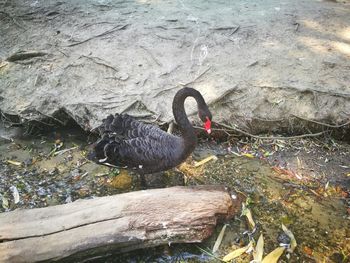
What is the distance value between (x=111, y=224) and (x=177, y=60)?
2.63 meters

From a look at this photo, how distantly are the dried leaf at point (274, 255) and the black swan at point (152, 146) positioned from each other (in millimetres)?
1131

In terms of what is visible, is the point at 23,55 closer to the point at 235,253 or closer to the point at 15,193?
the point at 15,193

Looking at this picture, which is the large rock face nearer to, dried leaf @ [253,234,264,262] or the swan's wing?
the swan's wing

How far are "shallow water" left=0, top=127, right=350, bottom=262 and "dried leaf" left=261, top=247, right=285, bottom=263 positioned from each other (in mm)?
50

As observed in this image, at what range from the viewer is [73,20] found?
5.75 m

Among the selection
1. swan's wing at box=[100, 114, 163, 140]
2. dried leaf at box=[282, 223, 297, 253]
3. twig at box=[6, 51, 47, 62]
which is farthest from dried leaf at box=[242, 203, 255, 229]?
twig at box=[6, 51, 47, 62]

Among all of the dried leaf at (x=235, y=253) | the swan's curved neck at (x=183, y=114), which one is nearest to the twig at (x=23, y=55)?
the swan's curved neck at (x=183, y=114)

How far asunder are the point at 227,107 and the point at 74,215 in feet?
7.56

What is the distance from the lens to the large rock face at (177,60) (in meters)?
4.55

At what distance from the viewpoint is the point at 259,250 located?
3309 millimetres

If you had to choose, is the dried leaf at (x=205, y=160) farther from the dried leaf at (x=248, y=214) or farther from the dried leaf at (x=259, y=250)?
the dried leaf at (x=259, y=250)

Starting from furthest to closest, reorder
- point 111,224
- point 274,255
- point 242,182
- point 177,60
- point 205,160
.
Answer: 1. point 177,60
2. point 205,160
3. point 242,182
4. point 274,255
5. point 111,224

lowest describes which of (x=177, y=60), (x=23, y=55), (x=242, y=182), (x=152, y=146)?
(x=242, y=182)

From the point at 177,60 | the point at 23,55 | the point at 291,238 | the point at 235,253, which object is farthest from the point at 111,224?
the point at 23,55
